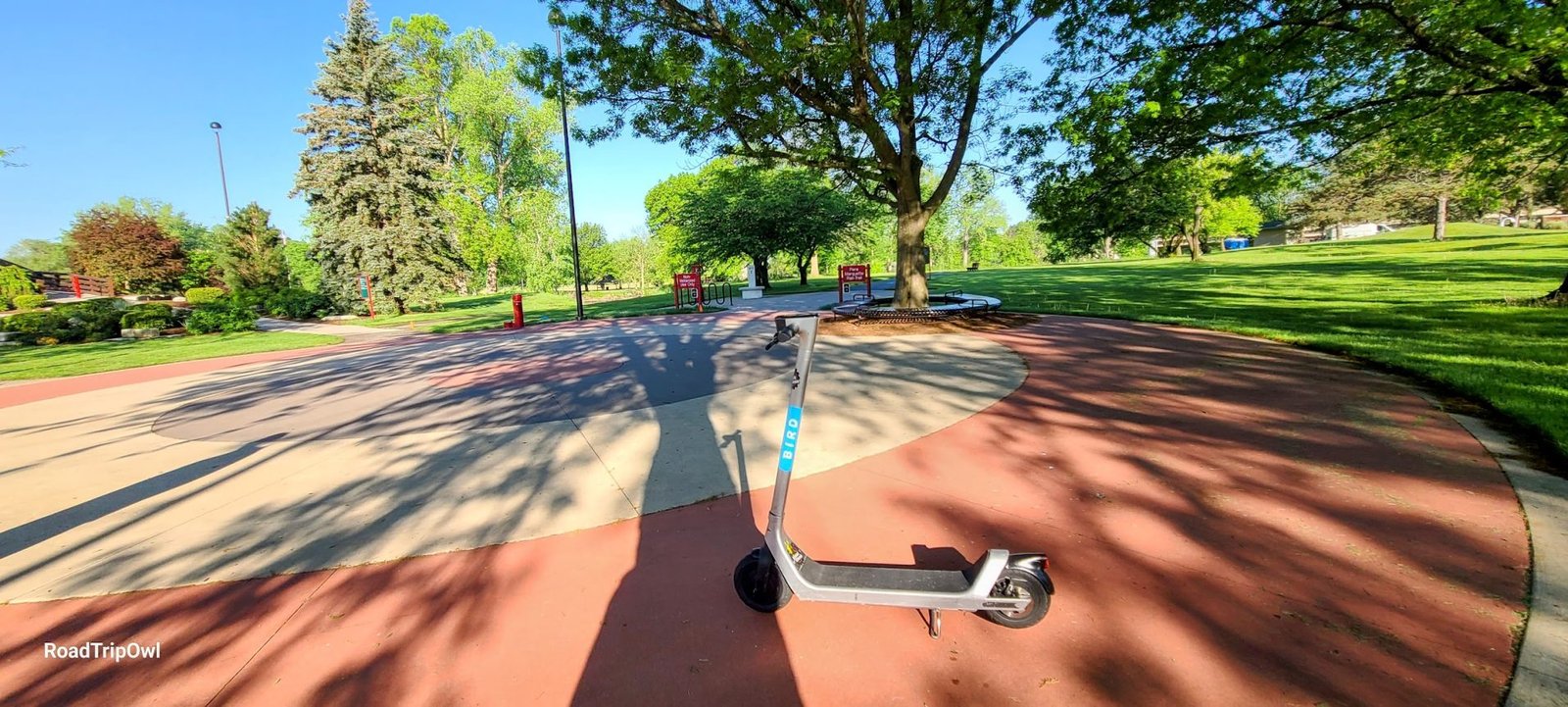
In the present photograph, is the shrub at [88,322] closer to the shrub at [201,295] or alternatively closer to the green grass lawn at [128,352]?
the green grass lawn at [128,352]

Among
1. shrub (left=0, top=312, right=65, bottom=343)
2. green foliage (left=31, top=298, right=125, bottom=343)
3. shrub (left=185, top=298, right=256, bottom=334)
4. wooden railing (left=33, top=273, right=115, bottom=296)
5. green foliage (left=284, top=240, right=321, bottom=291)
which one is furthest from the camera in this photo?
green foliage (left=284, top=240, right=321, bottom=291)

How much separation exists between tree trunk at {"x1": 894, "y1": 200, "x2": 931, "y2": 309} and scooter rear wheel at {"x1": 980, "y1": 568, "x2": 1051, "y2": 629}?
10.8 metres

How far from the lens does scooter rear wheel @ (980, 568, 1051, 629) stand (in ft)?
7.95

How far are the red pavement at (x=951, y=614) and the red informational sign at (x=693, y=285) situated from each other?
16.4m

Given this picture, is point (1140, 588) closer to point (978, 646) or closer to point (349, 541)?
point (978, 646)

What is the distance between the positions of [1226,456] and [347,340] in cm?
2207

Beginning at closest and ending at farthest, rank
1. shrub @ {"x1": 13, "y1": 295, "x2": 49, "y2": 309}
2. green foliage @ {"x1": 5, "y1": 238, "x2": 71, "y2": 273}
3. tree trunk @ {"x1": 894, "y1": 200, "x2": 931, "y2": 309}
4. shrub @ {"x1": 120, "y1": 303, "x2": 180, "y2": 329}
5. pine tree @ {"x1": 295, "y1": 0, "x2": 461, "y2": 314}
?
1. tree trunk @ {"x1": 894, "y1": 200, "x2": 931, "y2": 309}
2. shrub @ {"x1": 120, "y1": 303, "x2": 180, "y2": 329}
3. shrub @ {"x1": 13, "y1": 295, "x2": 49, "y2": 309}
4. pine tree @ {"x1": 295, "y1": 0, "x2": 461, "y2": 314}
5. green foliage @ {"x1": 5, "y1": 238, "x2": 71, "y2": 273}

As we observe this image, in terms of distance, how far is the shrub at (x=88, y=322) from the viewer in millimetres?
17781

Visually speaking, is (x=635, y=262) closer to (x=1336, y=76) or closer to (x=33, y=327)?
(x=33, y=327)

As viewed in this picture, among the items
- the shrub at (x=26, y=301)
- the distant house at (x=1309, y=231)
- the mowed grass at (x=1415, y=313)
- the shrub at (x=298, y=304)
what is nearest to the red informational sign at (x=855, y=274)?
the mowed grass at (x=1415, y=313)

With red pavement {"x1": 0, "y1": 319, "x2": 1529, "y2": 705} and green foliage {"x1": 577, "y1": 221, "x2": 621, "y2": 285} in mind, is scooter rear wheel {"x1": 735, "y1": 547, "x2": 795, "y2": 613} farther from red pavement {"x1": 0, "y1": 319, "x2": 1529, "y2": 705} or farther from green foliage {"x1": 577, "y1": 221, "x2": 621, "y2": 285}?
green foliage {"x1": 577, "y1": 221, "x2": 621, "y2": 285}

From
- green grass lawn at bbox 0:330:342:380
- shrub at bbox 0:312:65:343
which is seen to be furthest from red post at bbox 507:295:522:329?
shrub at bbox 0:312:65:343

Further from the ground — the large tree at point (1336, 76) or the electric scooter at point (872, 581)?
the large tree at point (1336, 76)

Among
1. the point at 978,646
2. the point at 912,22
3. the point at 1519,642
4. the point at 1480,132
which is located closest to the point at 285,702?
the point at 978,646
